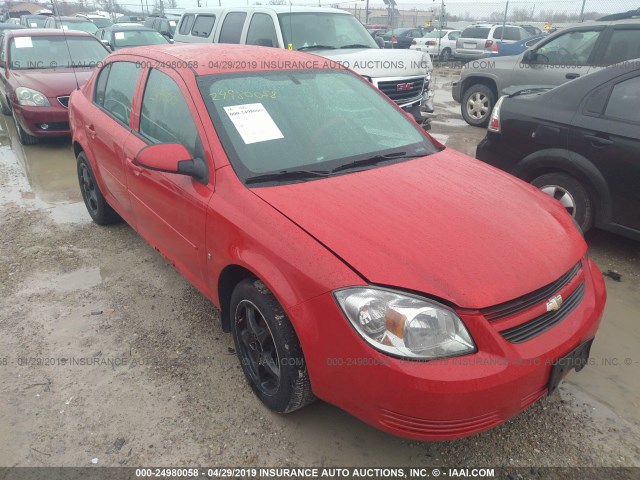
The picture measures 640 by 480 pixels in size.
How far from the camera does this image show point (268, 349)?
2400 mm

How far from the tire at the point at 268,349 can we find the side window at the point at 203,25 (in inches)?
292

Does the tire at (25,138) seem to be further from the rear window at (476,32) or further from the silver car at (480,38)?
the rear window at (476,32)

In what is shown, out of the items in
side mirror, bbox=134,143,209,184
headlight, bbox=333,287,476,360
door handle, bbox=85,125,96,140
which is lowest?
headlight, bbox=333,287,476,360

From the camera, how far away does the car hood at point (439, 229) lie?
1857 mm

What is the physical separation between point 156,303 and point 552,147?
3376 mm

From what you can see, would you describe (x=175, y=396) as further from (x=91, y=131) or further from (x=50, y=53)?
(x=50, y=53)

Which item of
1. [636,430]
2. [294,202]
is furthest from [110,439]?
[636,430]

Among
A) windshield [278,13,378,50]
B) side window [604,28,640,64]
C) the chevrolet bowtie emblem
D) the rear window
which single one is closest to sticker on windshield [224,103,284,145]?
the chevrolet bowtie emblem

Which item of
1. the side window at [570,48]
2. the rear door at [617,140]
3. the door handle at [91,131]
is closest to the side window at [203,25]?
the door handle at [91,131]

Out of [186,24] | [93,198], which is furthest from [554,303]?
[186,24]

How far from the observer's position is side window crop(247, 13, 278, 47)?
23.6ft

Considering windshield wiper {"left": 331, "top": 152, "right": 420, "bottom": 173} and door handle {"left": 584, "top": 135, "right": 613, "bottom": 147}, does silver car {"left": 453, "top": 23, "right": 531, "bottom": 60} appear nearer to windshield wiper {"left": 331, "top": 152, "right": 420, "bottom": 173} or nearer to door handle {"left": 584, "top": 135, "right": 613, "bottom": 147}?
door handle {"left": 584, "top": 135, "right": 613, "bottom": 147}

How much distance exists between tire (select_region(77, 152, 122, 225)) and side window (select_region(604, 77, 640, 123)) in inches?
170

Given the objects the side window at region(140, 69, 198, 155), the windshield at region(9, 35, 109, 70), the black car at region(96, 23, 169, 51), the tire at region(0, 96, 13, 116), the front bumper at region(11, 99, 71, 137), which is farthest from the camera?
the black car at region(96, 23, 169, 51)
